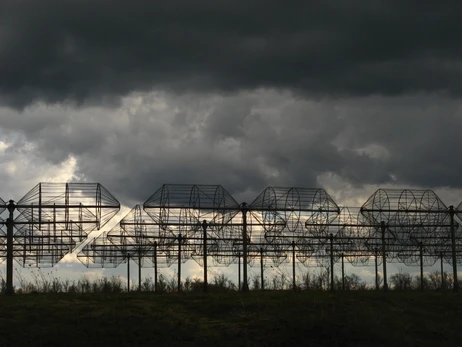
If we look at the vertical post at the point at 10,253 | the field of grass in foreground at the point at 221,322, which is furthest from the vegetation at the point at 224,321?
the vertical post at the point at 10,253

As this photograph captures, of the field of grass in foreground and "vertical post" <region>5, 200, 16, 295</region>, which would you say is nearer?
the field of grass in foreground

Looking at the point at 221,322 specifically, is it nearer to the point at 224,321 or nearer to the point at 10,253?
the point at 224,321

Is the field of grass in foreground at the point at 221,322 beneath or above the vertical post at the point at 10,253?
beneath

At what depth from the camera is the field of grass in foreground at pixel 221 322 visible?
30.3m

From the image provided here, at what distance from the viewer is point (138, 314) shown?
33.2 metres

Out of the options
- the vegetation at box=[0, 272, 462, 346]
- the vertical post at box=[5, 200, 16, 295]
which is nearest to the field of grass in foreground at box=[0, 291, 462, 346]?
the vegetation at box=[0, 272, 462, 346]

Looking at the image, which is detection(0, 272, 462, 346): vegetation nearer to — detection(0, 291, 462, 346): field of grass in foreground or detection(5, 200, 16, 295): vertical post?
detection(0, 291, 462, 346): field of grass in foreground

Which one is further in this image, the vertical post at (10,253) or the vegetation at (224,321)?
the vertical post at (10,253)

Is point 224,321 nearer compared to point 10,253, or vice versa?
point 224,321

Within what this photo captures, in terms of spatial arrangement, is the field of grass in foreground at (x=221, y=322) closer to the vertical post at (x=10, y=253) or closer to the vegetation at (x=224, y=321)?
the vegetation at (x=224, y=321)

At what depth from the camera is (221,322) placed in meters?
33.0

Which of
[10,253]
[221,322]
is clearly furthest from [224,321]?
[10,253]

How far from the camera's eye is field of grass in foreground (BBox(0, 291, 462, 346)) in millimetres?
30344

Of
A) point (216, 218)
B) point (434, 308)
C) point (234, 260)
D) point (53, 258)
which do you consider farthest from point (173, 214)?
point (234, 260)
